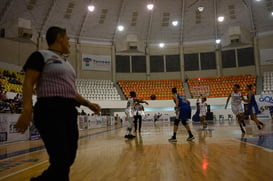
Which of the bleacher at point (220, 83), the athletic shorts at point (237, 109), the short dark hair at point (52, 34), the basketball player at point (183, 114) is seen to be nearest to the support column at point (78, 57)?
the bleacher at point (220, 83)

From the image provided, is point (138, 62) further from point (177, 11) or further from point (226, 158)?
point (226, 158)

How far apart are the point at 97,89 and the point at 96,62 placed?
12.7 feet

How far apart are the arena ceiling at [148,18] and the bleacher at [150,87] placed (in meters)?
5.30

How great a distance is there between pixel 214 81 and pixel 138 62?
971 centimetres

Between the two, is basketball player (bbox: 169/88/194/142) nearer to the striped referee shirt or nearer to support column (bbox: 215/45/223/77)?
the striped referee shirt

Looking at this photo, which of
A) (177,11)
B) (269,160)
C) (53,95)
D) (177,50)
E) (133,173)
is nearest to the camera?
(53,95)

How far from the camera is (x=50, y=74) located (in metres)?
2.13

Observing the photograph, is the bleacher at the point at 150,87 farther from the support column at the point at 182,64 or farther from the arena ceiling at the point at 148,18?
the arena ceiling at the point at 148,18

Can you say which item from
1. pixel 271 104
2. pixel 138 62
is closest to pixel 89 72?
pixel 138 62

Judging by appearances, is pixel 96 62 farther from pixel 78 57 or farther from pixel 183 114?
pixel 183 114

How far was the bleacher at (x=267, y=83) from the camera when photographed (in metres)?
27.4

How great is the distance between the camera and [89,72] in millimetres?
30656

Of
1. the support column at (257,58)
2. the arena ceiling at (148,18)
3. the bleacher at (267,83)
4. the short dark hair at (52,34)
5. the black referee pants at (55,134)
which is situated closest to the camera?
the black referee pants at (55,134)

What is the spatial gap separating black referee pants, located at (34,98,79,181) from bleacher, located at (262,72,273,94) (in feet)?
94.2
